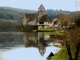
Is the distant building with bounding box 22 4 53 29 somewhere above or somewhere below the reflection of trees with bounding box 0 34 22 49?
above

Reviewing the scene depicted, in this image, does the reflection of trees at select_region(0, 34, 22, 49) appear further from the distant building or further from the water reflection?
the distant building

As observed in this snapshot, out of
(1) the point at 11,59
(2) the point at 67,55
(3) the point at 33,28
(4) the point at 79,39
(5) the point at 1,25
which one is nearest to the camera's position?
(4) the point at 79,39

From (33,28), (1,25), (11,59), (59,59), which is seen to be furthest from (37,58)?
(1,25)

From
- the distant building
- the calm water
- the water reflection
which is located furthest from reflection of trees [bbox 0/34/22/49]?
the distant building

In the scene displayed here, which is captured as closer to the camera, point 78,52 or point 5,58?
point 78,52

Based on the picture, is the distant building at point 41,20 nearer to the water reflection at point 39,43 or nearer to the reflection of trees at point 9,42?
the reflection of trees at point 9,42

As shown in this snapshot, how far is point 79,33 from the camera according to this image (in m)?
26.4

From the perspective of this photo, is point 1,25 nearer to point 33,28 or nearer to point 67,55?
point 33,28

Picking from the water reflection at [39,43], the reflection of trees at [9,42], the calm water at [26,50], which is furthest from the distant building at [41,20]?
the calm water at [26,50]

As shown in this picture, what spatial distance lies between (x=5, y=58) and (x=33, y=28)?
76.8 m

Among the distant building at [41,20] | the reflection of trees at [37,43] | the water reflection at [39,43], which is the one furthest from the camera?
the distant building at [41,20]

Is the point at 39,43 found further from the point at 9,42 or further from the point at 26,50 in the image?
the point at 26,50

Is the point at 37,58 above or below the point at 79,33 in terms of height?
below

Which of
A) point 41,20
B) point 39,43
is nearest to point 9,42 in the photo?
point 39,43
